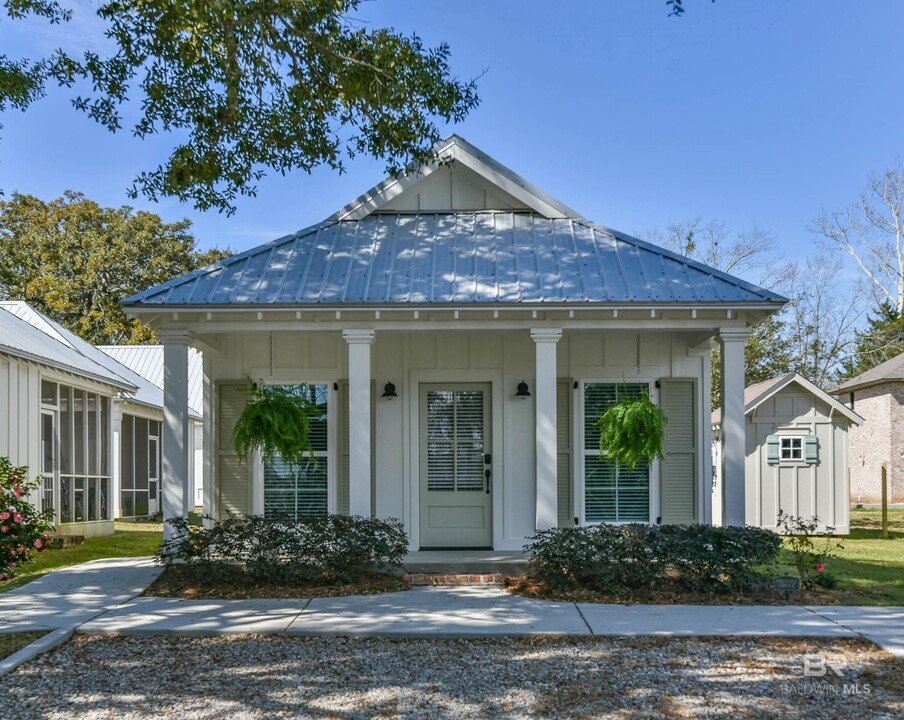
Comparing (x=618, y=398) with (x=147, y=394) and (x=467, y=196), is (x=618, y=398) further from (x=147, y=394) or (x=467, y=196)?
(x=147, y=394)

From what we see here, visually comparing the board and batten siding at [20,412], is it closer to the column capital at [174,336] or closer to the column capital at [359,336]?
the column capital at [174,336]

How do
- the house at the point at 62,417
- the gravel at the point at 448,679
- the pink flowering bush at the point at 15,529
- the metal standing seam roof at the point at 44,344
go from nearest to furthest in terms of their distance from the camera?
the gravel at the point at 448,679 < the pink flowering bush at the point at 15,529 < the house at the point at 62,417 < the metal standing seam roof at the point at 44,344

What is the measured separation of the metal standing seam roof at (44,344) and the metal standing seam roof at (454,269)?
4.89 m

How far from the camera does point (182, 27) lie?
8.91 metres

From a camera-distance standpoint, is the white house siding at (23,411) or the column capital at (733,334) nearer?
the column capital at (733,334)

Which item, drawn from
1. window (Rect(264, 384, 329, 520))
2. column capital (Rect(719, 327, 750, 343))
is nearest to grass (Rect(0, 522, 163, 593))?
window (Rect(264, 384, 329, 520))

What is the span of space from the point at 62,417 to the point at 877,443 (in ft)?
88.0

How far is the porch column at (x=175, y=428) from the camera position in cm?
977

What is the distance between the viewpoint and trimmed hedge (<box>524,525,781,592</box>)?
8789 mm

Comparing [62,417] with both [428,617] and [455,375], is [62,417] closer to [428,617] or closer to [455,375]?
[455,375]

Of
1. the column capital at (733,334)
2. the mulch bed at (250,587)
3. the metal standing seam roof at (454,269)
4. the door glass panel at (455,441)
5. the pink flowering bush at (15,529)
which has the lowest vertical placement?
the mulch bed at (250,587)

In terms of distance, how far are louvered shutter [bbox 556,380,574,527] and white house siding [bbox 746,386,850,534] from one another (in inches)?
242

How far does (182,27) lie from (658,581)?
7454mm

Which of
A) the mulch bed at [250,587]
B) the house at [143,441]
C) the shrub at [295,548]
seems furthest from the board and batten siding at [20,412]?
the shrub at [295,548]
